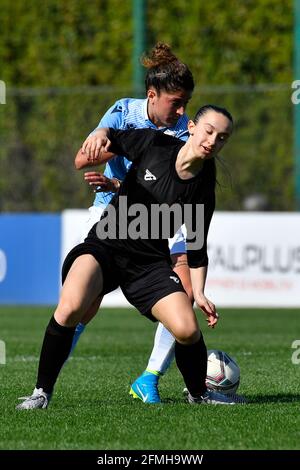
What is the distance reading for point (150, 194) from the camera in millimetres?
6246

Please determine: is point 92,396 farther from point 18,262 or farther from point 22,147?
point 22,147

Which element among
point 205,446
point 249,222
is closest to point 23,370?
point 205,446

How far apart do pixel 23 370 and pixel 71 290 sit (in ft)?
8.25

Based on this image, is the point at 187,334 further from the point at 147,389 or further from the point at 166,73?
the point at 166,73

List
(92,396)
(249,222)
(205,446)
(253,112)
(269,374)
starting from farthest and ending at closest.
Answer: (253,112) → (249,222) → (269,374) → (92,396) → (205,446)

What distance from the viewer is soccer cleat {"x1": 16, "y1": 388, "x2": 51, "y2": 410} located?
20.1 ft

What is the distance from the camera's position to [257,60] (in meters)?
20.8

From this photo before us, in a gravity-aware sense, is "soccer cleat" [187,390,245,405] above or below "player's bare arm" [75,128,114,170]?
below

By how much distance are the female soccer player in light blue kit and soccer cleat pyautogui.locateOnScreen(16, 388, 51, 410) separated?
1.86 ft

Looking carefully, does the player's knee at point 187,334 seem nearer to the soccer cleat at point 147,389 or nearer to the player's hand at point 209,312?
the player's hand at point 209,312

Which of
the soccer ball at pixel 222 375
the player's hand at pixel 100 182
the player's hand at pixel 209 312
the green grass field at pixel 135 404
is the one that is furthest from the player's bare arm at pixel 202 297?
the soccer ball at pixel 222 375

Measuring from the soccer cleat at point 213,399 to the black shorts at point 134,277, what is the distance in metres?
0.56

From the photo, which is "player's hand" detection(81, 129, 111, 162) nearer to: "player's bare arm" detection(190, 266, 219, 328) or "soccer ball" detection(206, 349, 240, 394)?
"player's bare arm" detection(190, 266, 219, 328)

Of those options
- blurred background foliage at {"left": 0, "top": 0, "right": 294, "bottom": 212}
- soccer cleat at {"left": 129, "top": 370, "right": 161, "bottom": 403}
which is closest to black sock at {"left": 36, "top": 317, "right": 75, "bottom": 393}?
soccer cleat at {"left": 129, "top": 370, "right": 161, "bottom": 403}
